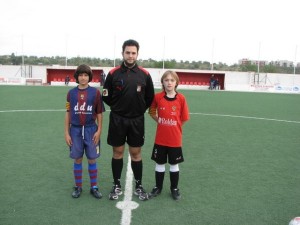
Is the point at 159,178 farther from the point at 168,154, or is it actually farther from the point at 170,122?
the point at 170,122

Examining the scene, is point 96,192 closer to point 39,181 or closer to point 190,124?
point 39,181

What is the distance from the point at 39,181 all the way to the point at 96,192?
1004 millimetres

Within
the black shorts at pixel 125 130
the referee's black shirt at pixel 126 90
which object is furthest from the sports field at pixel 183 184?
the referee's black shirt at pixel 126 90

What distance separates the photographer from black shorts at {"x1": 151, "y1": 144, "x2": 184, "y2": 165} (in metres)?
4.00

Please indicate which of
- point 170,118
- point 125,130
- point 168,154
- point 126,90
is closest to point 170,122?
point 170,118

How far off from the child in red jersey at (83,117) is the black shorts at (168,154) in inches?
29.4

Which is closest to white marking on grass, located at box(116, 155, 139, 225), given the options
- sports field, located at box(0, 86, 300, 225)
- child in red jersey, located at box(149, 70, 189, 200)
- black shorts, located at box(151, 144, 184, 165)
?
sports field, located at box(0, 86, 300, 225)

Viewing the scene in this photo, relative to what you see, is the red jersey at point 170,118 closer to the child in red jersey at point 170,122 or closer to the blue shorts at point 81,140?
the child in red jersey at point 170,122

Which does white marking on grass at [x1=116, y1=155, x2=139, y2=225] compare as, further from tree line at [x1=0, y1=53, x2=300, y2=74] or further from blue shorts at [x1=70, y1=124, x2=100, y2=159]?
tree line at [x1=0, y1=53, x2=300, y2=74]

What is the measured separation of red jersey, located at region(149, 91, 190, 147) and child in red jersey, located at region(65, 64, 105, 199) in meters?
0.73

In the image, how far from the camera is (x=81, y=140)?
3.94m

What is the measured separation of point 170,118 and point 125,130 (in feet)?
1.85

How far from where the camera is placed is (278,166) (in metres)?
5.43

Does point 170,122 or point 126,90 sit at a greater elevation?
point 126,90
